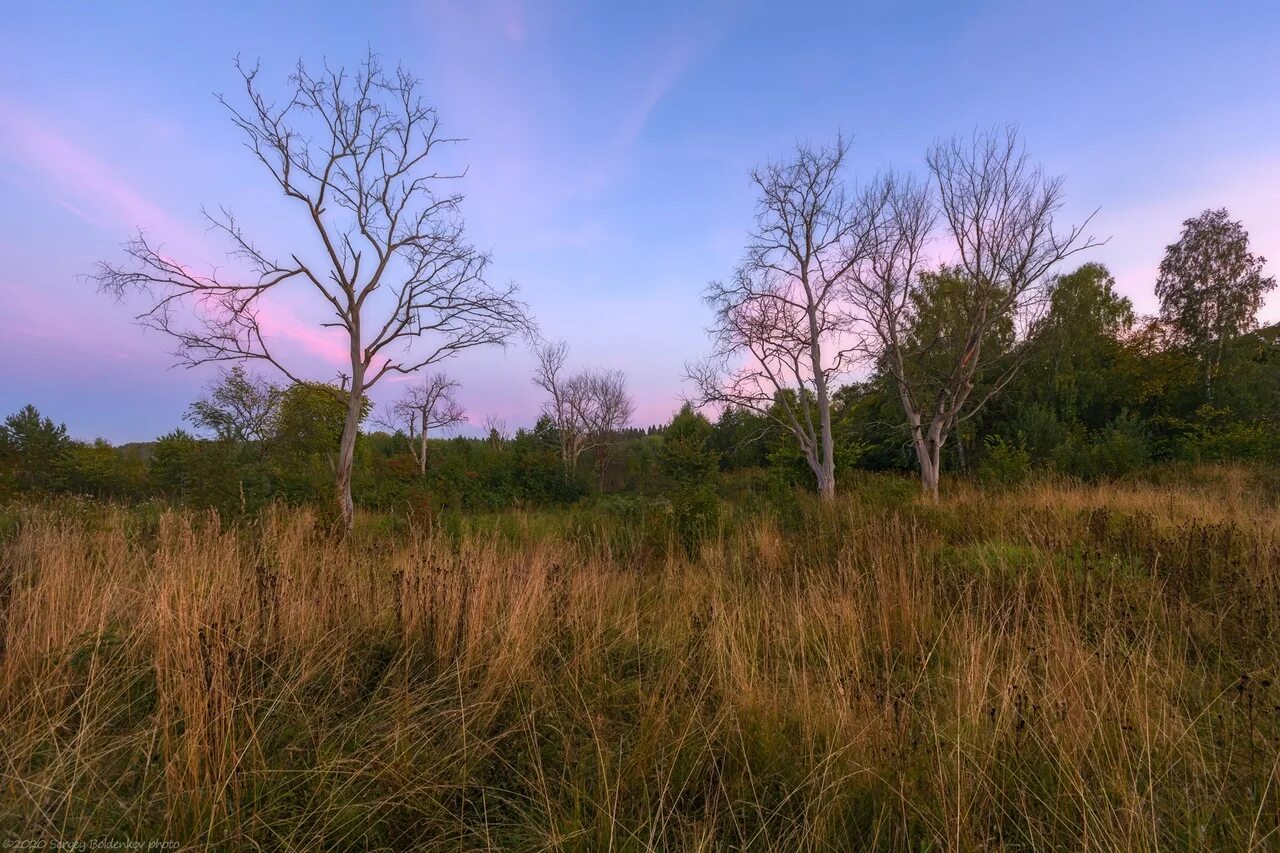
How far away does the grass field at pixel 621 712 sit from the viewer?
1876 millimetres

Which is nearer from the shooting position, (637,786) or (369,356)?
(637,786)

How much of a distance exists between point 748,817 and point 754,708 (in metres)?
0.57

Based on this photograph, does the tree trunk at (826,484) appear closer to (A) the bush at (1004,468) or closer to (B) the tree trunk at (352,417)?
(A) the bush at (1004,468)

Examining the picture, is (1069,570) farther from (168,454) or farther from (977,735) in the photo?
(168,454)

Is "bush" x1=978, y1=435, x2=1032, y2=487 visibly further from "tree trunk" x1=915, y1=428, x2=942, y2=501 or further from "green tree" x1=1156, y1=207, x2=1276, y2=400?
"green tree" x1=1156, y1=207, x2=1276, y2=400

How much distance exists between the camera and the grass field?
1876mm

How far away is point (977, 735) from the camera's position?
7.31ft

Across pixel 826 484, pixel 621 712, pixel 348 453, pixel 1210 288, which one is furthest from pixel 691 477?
pixel 1210 288

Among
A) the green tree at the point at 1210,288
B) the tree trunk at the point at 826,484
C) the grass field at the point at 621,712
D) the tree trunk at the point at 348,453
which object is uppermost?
the green tree at the point at 1210,288

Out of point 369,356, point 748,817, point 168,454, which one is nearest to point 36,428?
point 168,454

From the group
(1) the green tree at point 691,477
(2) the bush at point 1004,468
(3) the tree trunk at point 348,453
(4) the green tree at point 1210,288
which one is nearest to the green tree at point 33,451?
(3) the tree trunk at point 348,453

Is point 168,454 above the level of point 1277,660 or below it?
above

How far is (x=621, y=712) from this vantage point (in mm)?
2812

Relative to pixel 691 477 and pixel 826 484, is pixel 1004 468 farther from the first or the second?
pixel 691 477
